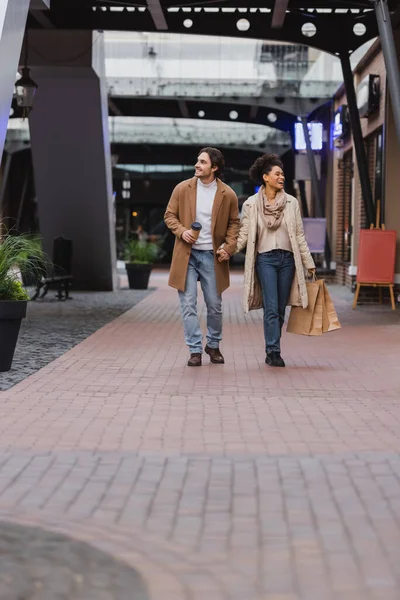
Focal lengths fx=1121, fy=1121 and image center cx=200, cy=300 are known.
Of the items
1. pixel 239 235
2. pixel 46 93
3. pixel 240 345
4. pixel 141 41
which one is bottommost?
pixel 240 345

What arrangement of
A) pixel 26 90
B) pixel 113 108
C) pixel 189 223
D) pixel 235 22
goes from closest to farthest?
pixel 189 223 < pixel 26 90 < pixel 235 22 < pixel 113 108

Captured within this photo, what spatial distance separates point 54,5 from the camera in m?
17.6

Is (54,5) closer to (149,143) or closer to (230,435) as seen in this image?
(230,435)

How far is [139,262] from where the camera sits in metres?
25.0

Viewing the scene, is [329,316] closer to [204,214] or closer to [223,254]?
[223,254]

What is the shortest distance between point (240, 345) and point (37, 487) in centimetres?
688

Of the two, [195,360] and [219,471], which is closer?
[219,471]

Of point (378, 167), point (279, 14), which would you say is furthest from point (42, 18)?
point (378, 167)

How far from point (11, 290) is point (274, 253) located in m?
2.32

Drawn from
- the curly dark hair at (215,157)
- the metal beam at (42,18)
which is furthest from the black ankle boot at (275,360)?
the metal beam at (42,18)

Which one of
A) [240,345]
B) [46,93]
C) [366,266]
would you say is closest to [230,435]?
[240,345]

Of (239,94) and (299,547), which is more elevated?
(239,94)

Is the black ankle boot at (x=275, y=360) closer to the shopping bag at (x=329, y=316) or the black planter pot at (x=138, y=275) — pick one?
the shopping bag at (x=329, y=316)

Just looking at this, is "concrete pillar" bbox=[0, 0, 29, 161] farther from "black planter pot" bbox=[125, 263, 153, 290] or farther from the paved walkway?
"black planter pot" bbox=[125, 263, 153, 290]
